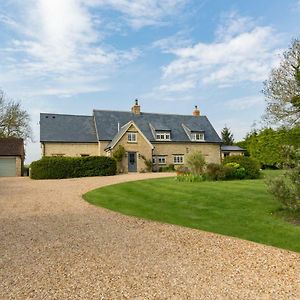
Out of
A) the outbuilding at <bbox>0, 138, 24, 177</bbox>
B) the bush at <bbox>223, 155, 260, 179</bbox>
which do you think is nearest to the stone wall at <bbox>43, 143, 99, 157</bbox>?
the outbuilding at <bbox>0, 138, 24, 177</bbox>

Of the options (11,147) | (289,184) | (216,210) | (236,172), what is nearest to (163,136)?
(11,147)

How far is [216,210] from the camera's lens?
10391 mm

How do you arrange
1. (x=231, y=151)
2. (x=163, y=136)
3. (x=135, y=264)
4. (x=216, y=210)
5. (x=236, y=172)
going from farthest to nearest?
(x=231, y=151) → (x=163, y=136) → (x=236, y=172) → (x=216, y=210) → (x=135, y=264)

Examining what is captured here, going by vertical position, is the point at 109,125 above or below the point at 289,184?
above

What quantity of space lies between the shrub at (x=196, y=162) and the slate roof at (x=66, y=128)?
16958mm

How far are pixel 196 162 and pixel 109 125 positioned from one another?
18.5m

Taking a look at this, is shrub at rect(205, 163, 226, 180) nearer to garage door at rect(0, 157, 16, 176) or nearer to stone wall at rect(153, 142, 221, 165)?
stone wall at rect(153, 142, 221, 165)

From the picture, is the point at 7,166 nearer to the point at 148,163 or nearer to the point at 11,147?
the point at 11,147

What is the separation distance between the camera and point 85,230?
8617mm

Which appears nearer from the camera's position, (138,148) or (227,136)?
(138,148)

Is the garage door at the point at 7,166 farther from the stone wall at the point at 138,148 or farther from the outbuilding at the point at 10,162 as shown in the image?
the stone wall at the point at 138,148

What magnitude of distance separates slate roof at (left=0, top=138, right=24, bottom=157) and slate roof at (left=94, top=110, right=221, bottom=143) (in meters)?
8.44

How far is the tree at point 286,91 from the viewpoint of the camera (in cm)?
2338

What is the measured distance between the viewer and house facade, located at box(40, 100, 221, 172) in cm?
3475
